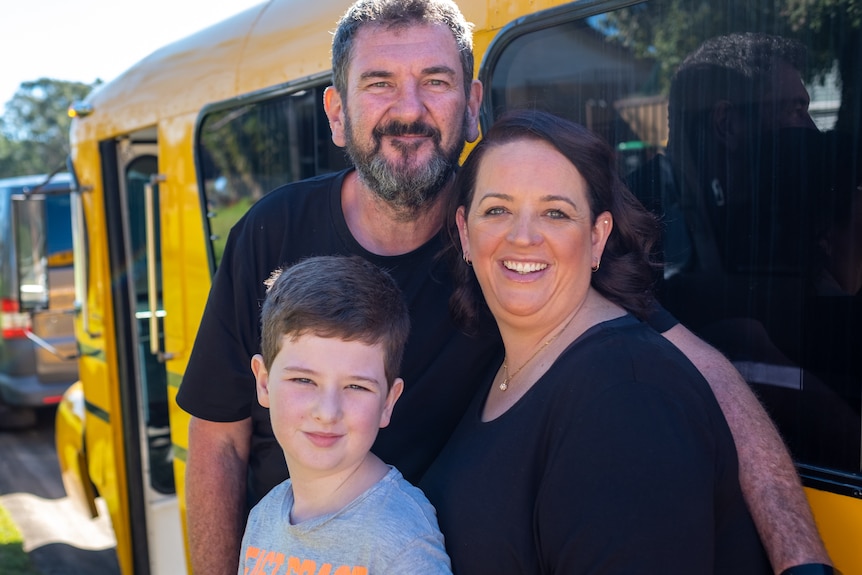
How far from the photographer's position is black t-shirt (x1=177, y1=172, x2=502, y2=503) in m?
1.75

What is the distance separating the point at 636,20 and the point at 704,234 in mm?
468

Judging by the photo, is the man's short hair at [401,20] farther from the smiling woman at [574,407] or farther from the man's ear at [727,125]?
the man's ear at [727,125]

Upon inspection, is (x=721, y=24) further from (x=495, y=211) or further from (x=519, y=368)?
(x=519, y=368)

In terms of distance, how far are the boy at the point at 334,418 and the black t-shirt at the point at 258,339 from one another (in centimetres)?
17

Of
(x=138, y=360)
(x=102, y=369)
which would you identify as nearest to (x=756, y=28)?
(x=138, y=360)

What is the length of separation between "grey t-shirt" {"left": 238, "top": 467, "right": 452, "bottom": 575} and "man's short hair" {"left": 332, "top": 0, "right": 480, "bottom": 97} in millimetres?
884

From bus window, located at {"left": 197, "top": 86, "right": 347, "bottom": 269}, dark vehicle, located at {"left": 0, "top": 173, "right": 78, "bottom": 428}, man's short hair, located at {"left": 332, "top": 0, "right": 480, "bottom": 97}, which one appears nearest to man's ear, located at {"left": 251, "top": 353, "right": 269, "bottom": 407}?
man's short hair, located at {"left": 332, "top": 0, "right": 480, "bottom": 97}

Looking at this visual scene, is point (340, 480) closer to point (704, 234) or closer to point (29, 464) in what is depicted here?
point (704, 234)

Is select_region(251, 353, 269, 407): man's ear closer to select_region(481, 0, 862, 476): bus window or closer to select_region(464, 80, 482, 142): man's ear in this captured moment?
select_region(464, 80, 482, 142): man's ear

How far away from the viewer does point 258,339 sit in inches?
74.4

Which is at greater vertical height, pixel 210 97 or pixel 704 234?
pixel 210 97

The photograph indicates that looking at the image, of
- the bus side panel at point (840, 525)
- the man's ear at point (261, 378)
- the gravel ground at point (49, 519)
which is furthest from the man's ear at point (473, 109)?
the gravel ground at point (49, 519)

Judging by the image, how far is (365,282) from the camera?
1581 mm

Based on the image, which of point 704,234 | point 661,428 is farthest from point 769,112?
point 661,428
